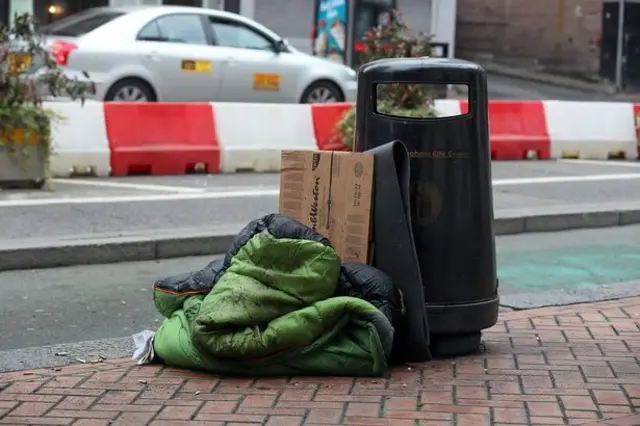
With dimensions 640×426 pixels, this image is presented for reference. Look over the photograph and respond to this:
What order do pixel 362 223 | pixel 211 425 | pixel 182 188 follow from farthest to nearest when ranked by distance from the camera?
pixel 182 188 < pixel 362 223 < pixel 211 425

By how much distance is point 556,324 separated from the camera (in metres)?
5.84

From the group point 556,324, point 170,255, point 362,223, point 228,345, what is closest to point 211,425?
point 228,345

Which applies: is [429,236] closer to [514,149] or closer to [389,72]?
[389,72]

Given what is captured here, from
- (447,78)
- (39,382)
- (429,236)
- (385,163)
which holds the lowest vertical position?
(39,382)

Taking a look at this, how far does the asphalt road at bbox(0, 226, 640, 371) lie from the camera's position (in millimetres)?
5430

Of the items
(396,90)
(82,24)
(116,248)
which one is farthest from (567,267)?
(82,24)

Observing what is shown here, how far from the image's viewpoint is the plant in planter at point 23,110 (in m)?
9.69

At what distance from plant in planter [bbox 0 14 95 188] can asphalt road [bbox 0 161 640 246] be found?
0.23 metres

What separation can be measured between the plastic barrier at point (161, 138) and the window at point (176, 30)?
2.19 metres

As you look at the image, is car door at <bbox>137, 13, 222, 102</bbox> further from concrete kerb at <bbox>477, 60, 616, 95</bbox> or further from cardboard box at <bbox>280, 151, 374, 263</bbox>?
concrete kerb at <bbox>477, 60, 616, 95</bbox>

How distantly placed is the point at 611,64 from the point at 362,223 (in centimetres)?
2279

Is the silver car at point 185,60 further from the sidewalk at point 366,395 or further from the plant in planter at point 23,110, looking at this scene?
the sidewalk at point 366,395

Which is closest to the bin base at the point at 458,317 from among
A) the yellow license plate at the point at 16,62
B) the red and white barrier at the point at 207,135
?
the red and white barrier at the point at 207,135

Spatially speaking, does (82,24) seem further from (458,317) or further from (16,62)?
(458,317)
